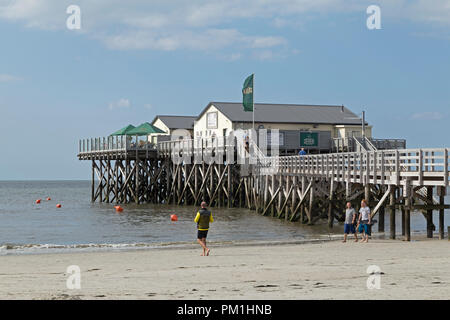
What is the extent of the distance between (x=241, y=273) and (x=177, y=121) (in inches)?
1790

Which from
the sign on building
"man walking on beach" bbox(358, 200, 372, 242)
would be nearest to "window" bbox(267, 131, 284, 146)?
the sign on building

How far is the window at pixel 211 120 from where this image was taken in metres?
47.5

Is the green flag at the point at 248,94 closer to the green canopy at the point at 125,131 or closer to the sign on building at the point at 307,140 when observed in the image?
the sign on building at the point at 307,140

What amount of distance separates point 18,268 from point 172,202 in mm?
32165

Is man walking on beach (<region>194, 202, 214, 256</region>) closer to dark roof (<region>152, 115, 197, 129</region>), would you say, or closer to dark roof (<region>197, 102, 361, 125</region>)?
dark roof (<region>197, 102, 361, 125</region>)

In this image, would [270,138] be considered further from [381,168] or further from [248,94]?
[381,168]

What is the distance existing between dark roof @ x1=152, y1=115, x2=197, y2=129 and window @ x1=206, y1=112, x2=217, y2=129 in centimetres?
670

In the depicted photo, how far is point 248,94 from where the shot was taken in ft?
135

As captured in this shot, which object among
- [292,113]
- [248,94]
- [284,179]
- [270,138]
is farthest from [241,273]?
[292,113]

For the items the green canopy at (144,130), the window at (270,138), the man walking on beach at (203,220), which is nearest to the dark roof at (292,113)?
the window at (270,138)

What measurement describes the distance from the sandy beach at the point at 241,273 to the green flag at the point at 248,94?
75.9ft

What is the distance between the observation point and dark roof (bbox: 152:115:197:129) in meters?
55.5
